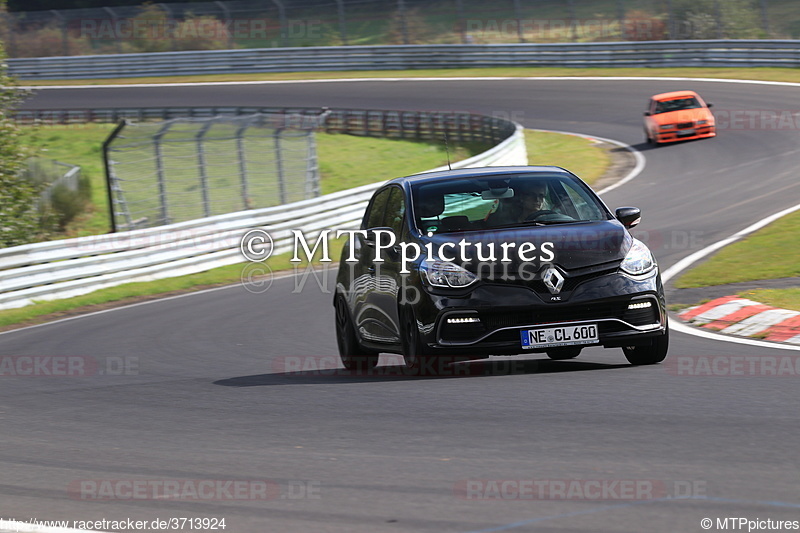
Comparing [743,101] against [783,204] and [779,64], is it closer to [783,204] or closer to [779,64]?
[779,64]

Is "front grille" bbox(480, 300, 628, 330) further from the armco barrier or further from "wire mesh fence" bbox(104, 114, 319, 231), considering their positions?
"wire mesh fence" bbox(104, 114, 319, 231)

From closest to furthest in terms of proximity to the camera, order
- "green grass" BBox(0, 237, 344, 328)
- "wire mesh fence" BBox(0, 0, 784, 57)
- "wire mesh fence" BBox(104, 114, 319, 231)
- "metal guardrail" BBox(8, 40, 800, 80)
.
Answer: "green grass" BBox(0, 237, 344, 328), "wire mesh fence" BBox(104, 114, 319, 231), "metal guardrail" BBox(8, 40, 800, 80), "wire mesh fence" BBox(0, 0, 784, 57)

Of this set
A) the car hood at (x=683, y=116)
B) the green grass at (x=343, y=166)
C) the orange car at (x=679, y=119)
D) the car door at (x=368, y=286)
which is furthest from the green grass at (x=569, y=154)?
the car door at (x=368, y=286)

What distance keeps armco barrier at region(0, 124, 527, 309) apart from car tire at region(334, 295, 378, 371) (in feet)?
30.3

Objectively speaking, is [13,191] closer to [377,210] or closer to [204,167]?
[204,167]

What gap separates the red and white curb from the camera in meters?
9.77

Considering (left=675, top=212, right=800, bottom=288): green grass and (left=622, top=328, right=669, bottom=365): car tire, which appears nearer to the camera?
(left=622, top=328, right=669, bottom=365): car tire

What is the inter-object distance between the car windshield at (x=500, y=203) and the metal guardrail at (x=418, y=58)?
34.9 metres

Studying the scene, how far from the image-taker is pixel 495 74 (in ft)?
156

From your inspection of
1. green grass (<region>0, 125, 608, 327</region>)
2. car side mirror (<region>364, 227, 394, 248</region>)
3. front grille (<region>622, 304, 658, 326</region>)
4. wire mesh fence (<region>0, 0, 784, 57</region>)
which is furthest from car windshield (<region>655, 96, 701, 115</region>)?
front grille (<region>622, 304, 658, 326</region>)

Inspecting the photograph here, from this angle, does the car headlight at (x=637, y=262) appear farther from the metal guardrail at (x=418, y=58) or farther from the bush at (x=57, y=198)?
the metal guardrail at (x=418, y=58)

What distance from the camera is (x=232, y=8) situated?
181ft

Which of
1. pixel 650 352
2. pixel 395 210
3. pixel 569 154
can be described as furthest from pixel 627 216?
pixel 569 154

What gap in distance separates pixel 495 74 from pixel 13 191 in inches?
A: 1121
